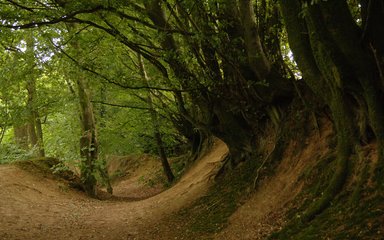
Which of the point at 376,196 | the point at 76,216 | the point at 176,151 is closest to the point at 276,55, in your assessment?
the point at 376,196

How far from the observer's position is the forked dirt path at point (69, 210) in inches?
372

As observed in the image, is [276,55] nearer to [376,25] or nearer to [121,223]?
[376,25]

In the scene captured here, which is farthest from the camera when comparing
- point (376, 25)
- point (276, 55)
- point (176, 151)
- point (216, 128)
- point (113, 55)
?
point (176, 151)

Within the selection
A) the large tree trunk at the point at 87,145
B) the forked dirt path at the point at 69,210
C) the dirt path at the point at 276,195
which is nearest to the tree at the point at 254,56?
the dirt path at the point at 276,195

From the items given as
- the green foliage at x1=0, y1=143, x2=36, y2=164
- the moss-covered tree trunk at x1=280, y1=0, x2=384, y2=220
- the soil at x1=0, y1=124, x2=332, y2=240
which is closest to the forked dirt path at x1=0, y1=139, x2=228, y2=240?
the soil at x1=0, y1=124, x2=332, y2=240

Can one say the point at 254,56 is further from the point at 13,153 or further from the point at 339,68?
the point at 13,153

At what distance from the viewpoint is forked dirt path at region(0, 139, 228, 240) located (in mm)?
9461

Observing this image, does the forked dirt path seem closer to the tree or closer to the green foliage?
the tree

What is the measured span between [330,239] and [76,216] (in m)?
8.80

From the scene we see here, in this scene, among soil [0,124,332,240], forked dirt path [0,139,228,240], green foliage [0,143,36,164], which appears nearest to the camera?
soil [0,124,332,240]

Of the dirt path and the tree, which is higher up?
the tree

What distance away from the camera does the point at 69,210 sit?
12.5 metres

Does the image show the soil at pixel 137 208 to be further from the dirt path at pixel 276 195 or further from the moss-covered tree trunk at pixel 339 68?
Result: the moss-covered tree trunk at pixel 339 68

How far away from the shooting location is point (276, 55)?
962cm
